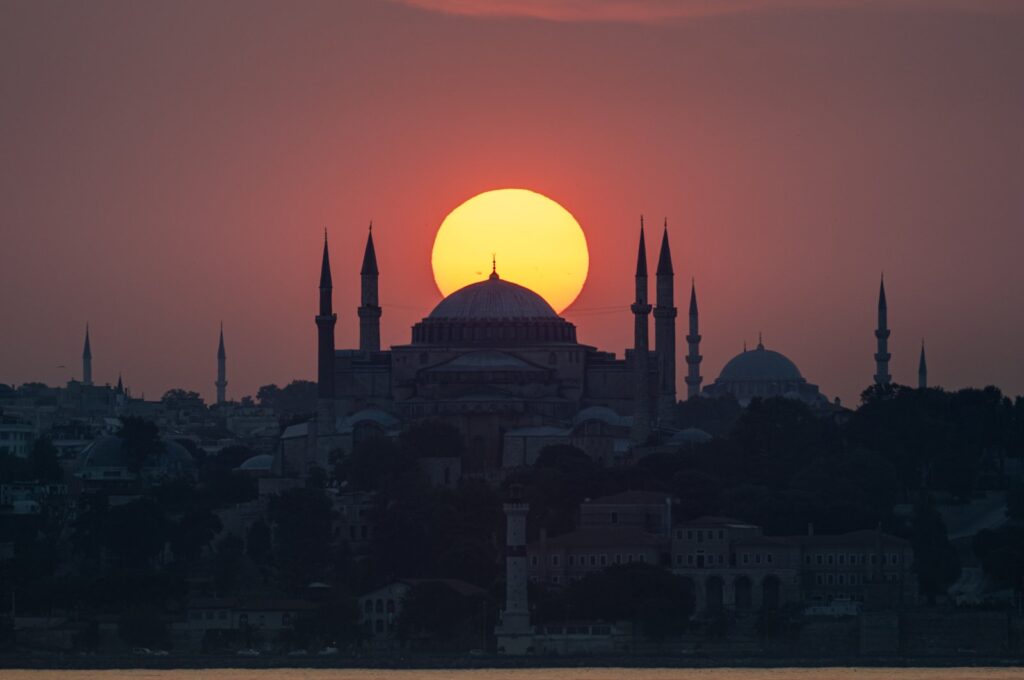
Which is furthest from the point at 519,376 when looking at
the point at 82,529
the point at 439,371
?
the point at 82,529

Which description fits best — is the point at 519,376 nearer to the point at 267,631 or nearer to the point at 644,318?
the point at 644,318

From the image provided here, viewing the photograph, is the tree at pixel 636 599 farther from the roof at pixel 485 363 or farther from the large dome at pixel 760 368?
the large dome at pixel 760 368

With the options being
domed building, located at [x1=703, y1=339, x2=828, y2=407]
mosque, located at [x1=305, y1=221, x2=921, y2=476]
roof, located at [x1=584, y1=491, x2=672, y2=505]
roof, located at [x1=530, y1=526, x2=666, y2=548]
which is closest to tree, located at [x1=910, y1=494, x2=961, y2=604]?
roof, located at [x1=530, y1=526, x2=666, y2=548]

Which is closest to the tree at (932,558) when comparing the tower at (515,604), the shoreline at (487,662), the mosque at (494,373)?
the shoreline at (487,662)

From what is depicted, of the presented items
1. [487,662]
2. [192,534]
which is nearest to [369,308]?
[192,534]

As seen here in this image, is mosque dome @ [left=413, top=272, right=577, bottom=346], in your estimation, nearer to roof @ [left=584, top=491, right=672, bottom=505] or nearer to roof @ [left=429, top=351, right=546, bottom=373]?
roof @ [left=429, top=351, right=546, bottom=373]
